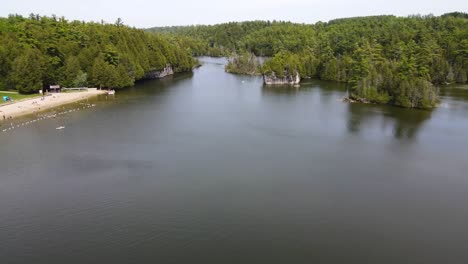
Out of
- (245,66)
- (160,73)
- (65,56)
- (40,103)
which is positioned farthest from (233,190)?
(245,66)

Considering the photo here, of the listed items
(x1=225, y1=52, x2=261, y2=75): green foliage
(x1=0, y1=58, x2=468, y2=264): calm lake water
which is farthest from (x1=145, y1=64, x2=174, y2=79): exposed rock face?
(x1=0, y1=58, x2=468, y2=264): calm lake water

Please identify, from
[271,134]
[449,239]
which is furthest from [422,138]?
[449,239]

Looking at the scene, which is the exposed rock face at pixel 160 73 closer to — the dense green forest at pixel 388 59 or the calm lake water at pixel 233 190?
the dense green forest at pixel 388 59

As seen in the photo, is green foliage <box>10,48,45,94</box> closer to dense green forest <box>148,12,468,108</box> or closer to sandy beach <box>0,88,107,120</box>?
sandy beach <box>0,88,107,120</box>

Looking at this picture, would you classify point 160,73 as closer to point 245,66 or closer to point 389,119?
point 245,66

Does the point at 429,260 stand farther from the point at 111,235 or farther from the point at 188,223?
the point at 111,235

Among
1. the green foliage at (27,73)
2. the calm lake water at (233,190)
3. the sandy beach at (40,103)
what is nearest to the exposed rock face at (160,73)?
the sandy beach at (40,103)
